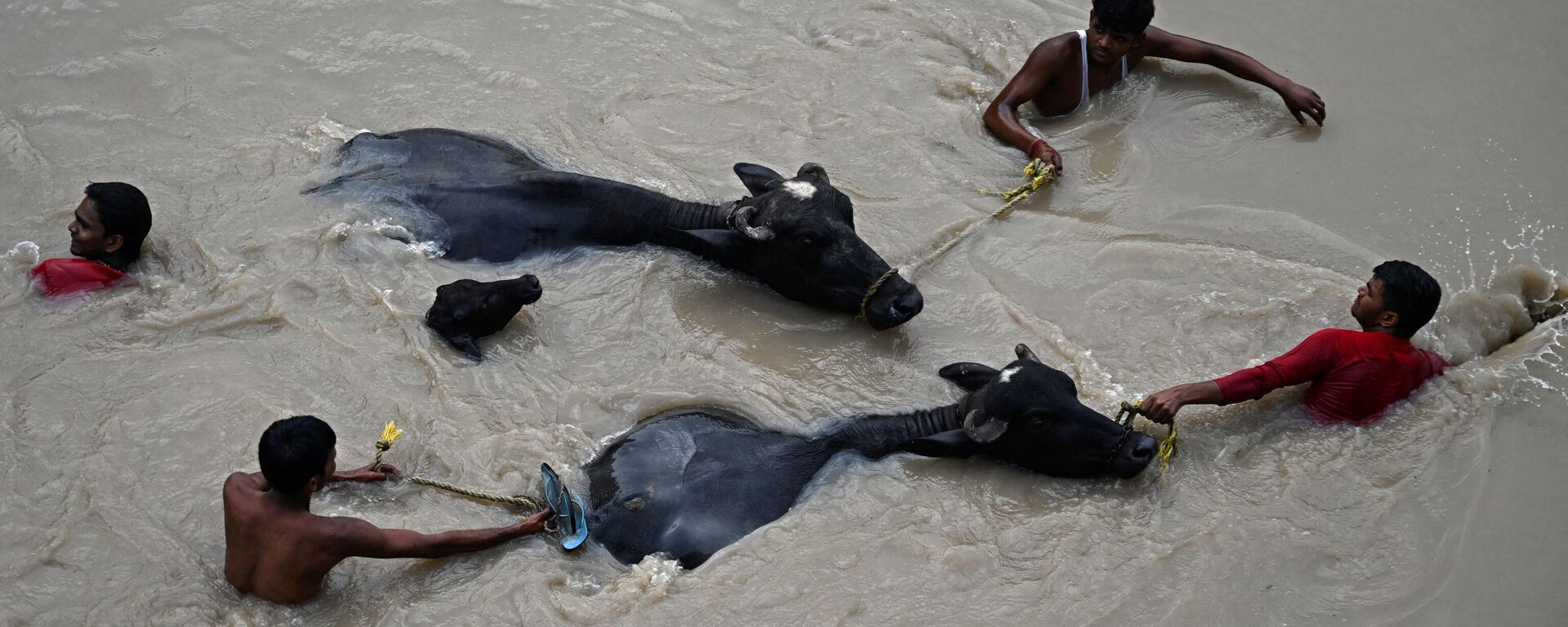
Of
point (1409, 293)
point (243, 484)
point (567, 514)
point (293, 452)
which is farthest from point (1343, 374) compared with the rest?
point (243, 484)

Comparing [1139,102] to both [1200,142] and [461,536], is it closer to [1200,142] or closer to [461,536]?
[1200,142]

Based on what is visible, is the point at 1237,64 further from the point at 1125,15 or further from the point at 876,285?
the point at 876,285

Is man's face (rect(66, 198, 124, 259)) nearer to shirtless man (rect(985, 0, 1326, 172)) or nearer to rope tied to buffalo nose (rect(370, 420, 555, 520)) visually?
rope tied to buffalo nose (rect(370, 420, 555, 520))

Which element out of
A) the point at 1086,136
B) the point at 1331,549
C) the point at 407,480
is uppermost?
the point at 1086,136

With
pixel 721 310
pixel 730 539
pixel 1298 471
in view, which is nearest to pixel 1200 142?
pixel 1298 471

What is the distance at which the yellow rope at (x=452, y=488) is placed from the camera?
4465mm

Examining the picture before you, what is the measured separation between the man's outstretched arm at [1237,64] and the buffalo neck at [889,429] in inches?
114

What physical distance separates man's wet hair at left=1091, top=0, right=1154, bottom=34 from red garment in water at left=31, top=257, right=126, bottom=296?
493 centimetres

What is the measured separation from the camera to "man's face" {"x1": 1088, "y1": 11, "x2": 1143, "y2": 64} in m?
6.36

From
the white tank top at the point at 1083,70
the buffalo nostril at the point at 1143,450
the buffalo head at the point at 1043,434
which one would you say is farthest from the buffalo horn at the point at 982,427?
the white tank top at the point at 1083,70

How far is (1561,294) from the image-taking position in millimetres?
5445

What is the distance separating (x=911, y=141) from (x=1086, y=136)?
960mm

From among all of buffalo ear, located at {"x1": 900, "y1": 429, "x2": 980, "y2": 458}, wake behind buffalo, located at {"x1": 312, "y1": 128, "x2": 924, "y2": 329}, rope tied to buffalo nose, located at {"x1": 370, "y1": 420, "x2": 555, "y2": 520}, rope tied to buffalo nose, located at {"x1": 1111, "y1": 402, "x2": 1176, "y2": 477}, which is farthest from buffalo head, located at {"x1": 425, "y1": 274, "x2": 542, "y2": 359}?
rope tied to buffalo nose, located at {"x1": 1111, "y1": 402, "x2": 1176, "y2": 477}

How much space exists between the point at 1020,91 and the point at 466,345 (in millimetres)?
3263
